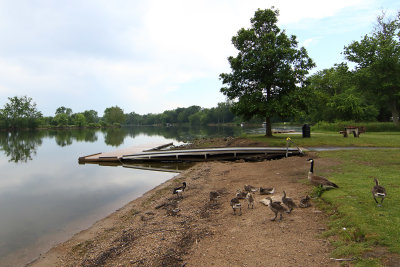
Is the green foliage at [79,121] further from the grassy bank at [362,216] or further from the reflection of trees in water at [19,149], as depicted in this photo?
the grassy bank at [362,216]

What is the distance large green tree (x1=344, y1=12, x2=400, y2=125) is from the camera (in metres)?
40.8

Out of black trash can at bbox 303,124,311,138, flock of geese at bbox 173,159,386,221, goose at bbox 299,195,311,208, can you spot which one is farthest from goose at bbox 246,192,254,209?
black trash can at bbox 303,124,311,138

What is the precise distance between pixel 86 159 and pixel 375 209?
30.7 meters

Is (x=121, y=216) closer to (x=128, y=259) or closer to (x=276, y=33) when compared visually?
(x=128, y=259)

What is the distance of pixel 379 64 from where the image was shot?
41.2 metres

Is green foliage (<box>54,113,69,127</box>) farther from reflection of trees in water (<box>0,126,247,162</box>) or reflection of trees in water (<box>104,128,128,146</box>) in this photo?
reflection of trees in water (<box>104,128,128,146</box>)

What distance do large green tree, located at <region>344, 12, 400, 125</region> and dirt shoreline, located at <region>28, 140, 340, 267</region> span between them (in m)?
40.3

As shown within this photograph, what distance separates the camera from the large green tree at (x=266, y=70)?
99.5 ft

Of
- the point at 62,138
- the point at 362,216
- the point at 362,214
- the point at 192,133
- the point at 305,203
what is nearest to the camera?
the point at 362,216

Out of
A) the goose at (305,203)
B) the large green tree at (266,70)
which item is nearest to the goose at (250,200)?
the goose at (305,203)

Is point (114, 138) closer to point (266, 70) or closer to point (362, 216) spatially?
point (266, 70)

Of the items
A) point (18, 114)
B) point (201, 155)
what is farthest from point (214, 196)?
point (18, 114)

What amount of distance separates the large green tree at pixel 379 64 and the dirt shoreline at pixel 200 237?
132 feet

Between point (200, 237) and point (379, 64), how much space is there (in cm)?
4831
